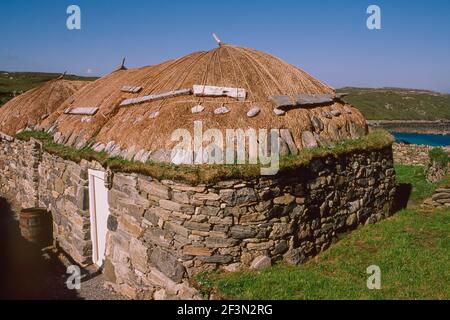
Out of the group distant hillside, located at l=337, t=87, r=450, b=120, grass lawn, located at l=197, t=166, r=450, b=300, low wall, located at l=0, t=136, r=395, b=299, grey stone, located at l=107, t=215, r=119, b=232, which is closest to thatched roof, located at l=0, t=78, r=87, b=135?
low wall, located at l=0, t=136, r=395, b=299

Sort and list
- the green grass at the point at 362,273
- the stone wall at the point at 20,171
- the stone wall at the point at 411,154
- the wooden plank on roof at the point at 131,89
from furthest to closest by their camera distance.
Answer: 1. the stone wall at the point at 411,154
2. the stone wall at the point at 20,171
3. the wooden plank on roof at the point at 131,89
4. the green grass at the point at 362,273

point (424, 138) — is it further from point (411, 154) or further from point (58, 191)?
point (58, 191)

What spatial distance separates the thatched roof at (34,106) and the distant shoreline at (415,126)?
37.7 metres

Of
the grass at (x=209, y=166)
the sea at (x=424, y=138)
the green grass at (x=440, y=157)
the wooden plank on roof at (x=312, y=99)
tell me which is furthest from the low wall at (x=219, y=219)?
the sea at (x=424, y=138)

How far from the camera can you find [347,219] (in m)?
8.34

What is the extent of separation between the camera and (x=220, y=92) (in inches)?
315

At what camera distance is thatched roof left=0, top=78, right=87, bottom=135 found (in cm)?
1421

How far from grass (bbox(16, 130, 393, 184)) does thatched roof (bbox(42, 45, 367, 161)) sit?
0.27 meters

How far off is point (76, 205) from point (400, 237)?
8.10m

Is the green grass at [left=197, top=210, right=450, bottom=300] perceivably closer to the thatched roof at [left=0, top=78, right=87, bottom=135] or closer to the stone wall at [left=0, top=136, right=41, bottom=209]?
the stone wall at [left=0, top=136, right=41, bottom=209]

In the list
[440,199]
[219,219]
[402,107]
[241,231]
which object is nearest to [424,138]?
[402,107]

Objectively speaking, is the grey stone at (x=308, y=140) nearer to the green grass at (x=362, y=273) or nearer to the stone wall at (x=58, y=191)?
the green grass at (x=362, y=273)

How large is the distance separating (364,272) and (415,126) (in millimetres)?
47116

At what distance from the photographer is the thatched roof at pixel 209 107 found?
24.5ft
